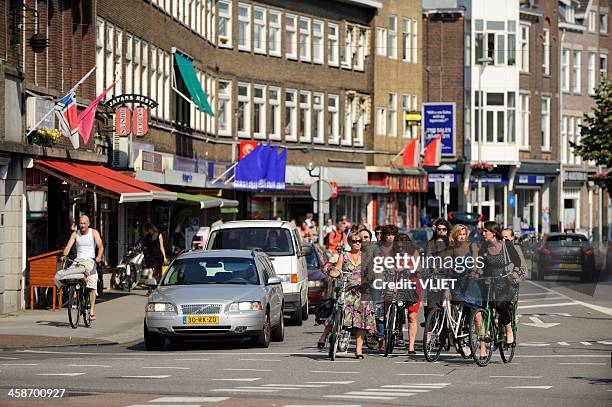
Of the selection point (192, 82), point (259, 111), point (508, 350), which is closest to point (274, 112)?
point (259, 111)

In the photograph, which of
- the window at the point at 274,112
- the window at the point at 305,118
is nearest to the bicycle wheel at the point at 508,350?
the window at the point at 274,112

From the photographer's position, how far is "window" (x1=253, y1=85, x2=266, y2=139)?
61.9 metres

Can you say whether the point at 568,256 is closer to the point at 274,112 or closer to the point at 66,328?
the point at 274,112

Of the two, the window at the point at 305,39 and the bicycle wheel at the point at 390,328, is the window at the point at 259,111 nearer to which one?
the window at the point at 305,39

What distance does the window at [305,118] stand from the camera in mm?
65062

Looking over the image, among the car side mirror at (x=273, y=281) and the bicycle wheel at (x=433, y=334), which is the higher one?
the car side mirror at (x=273, y=281)

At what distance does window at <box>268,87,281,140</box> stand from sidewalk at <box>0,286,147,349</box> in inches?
1224

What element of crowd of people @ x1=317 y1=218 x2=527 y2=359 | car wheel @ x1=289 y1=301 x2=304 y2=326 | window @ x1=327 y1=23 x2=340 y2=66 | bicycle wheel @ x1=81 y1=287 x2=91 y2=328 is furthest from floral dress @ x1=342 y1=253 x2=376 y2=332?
window @ x1=327 y1=23 x2=340 y2=66

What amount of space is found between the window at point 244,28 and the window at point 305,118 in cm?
487

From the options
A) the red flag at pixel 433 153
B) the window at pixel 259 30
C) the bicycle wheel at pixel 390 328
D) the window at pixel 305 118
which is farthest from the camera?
the red flag at pixel 433 153

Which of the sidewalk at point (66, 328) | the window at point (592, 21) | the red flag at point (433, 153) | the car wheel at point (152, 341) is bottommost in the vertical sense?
the sidewalk at point (66, 328)

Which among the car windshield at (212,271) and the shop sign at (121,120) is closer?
the car windshield at (212,271)

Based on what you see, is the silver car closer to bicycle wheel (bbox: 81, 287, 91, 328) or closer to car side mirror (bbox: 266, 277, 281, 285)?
car side mirror (bbox: 266, 277, 281, 285)

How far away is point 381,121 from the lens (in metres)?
70.9
